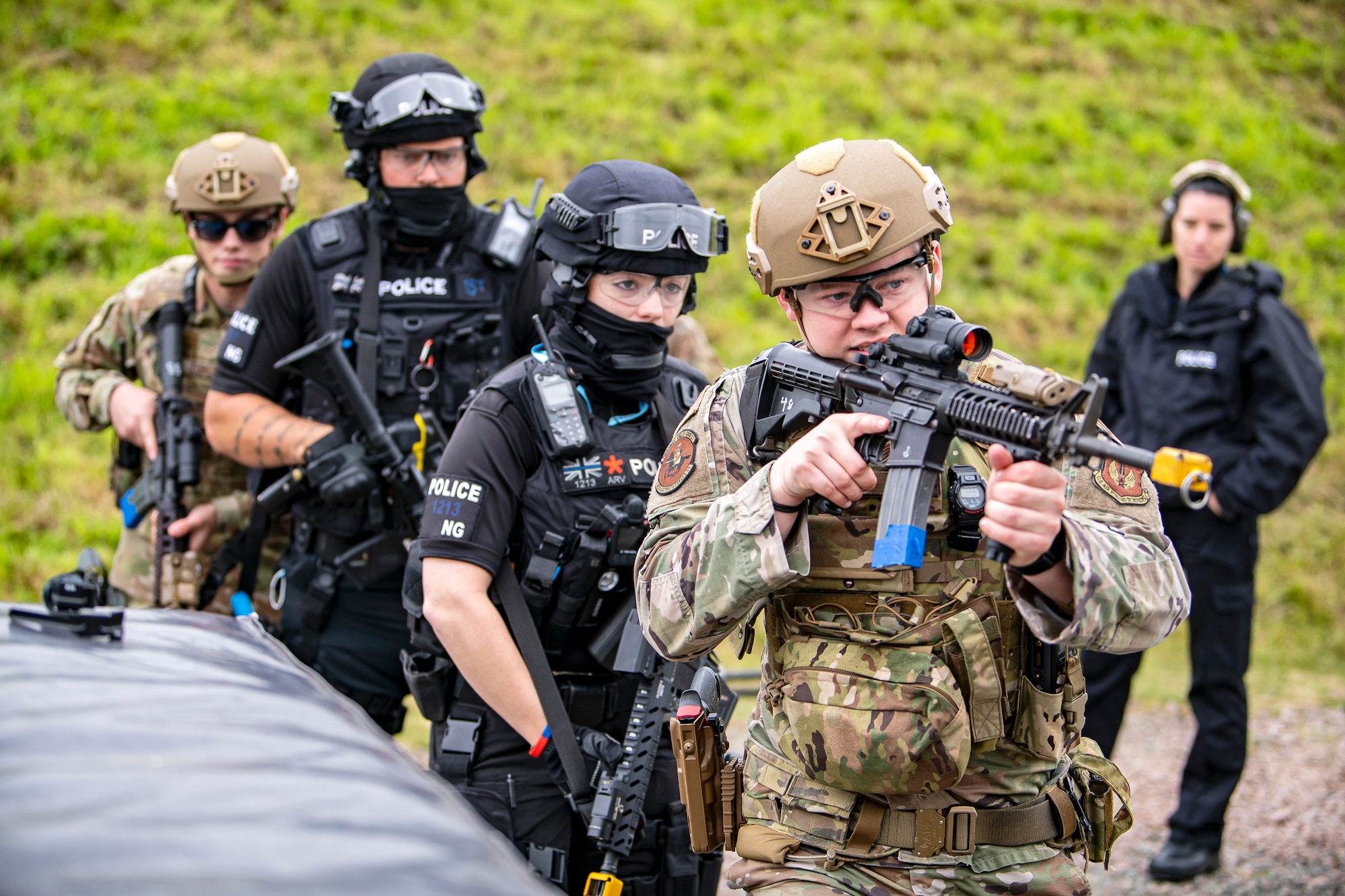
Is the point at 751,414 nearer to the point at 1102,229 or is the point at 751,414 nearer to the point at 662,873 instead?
the point at 662,873

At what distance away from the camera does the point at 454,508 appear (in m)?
3.19

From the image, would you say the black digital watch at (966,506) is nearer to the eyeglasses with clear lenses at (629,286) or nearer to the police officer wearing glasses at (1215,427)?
the eyeglasses with clear lenses at (629,286)

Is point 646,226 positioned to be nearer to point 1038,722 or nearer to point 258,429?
point 1038,722

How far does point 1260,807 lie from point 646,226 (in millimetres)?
4809

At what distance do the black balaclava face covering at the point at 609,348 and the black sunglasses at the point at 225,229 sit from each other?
2376 mm

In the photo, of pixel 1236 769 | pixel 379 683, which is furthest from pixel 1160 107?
pixel 379 683

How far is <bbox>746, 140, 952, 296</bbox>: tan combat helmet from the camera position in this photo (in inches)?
96.5

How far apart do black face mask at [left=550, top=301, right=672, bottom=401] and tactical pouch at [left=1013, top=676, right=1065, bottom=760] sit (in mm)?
1389

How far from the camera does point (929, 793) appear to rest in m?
2.41

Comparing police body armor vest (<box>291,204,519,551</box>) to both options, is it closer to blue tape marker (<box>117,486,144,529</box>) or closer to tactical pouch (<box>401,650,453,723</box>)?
tactical pouch (<box>401,650,453,723</box>)

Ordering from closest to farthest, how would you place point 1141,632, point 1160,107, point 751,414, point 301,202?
point 1141,632 < point 751,414 < point 301,202 < point 1160,107

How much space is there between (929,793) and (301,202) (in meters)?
9.99

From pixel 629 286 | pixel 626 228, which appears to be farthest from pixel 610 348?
pixel 626 228

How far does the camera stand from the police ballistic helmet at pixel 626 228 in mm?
3369
